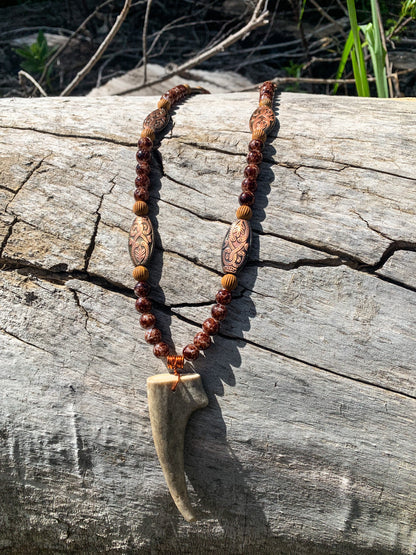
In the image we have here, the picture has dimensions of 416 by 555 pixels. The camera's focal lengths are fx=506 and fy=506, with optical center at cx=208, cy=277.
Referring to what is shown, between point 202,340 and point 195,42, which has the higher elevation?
point 195,42

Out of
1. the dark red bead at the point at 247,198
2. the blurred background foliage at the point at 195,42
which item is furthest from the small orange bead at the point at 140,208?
the blurred background foliage at the point at 195,42

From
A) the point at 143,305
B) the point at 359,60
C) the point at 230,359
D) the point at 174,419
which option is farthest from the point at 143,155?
the point at 359,60

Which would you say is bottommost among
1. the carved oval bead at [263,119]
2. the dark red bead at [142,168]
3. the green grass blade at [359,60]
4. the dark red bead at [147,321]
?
the dark red bead at [147,321]

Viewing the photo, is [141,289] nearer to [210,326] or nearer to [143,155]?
[210,326]

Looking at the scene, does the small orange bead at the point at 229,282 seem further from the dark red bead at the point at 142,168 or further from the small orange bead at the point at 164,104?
the small orange bead at the point at 164,104

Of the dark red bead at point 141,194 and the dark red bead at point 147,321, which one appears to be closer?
the dark red bead at point 147,321

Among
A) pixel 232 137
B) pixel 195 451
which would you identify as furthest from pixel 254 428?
pixel 232 137
